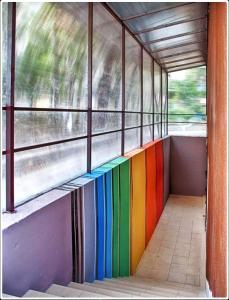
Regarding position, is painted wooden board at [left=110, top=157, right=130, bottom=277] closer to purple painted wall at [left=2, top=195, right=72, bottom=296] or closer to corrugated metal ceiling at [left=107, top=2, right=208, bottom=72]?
purple painted wall at [left=2, top=195, right=72, bottom=296]

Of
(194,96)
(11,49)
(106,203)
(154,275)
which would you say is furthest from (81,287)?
(194,96)

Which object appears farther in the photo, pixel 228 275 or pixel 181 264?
pixel 181 264

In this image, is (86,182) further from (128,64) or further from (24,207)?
(128,64)

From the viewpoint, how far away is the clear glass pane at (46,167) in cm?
254

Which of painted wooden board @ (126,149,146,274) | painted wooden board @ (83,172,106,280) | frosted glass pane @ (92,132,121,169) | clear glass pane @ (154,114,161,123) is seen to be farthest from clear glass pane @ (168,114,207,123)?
painted wooden board @ (83,172,106,280)

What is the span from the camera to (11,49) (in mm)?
2264

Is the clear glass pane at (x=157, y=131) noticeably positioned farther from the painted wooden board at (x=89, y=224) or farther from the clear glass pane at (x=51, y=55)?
the painted wooden board at (x=89, y=224)

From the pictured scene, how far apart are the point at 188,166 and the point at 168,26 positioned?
577 cm

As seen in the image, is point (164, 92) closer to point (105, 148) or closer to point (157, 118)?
point (157, 118)

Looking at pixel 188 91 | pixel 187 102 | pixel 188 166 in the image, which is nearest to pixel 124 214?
pixel 188 166

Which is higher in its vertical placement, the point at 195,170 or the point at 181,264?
the point at 195,170

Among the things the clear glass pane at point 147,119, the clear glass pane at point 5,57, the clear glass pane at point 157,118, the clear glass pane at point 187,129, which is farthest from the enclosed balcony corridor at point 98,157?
the clear glass pane at point 187,129

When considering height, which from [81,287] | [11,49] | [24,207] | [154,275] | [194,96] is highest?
[194,96]

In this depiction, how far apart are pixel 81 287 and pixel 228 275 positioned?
1508 millimetres
